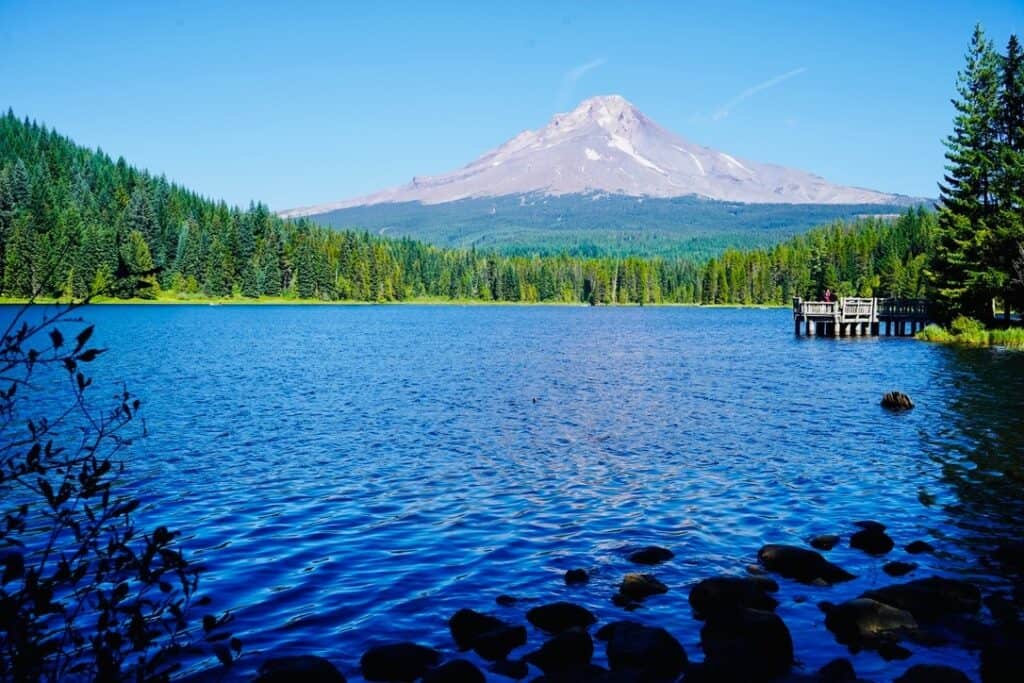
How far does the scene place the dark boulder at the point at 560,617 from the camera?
38.4ft

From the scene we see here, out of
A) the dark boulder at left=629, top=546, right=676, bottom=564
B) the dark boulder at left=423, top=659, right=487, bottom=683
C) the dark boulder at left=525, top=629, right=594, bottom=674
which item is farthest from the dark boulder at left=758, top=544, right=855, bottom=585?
the dark boulder at left=423, top=659, right=487, bottom=683

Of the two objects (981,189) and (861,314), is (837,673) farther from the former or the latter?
(861,314)

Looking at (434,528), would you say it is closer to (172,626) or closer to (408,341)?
(172,626)

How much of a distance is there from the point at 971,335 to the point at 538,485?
186 feet

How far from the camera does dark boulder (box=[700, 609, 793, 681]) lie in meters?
9.97

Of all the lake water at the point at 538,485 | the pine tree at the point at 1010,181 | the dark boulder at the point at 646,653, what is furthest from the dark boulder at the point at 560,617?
the pine tree at the point at 1010,181

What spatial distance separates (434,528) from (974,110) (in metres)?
66.7

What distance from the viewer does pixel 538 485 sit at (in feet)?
67.8

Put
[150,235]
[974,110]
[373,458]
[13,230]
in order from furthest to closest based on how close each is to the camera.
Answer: [150,235] → [13,230] → [974,110] → [373,458]

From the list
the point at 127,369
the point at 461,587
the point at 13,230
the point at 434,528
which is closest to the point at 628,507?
the point at 434,528

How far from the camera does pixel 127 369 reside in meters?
48.5

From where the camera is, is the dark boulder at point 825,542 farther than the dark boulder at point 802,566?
Yes

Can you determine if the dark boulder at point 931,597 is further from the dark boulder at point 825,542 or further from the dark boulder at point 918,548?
the dark boulder at point 825,542

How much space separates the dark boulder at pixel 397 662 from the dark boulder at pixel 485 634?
0.62 metres
